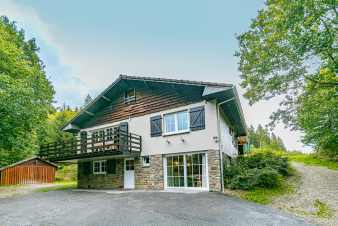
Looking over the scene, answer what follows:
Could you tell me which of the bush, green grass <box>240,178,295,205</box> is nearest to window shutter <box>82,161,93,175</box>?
the bush

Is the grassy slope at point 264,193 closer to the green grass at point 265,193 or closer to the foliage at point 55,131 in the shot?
the green grass at point 265,193

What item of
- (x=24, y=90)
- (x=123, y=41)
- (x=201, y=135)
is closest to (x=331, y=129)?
(x=201, y=135)

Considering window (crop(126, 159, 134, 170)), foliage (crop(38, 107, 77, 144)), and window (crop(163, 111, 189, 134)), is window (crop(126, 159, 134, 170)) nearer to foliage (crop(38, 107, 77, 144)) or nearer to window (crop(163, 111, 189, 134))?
window (crop(163, 111, 189, 134))

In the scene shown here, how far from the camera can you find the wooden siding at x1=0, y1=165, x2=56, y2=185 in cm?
2323

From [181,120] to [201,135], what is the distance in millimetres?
1569

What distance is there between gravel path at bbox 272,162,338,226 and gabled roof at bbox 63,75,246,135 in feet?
17.0

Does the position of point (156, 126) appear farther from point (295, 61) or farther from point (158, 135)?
point (295, 61)

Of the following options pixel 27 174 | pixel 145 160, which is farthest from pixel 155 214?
pixel 27 174

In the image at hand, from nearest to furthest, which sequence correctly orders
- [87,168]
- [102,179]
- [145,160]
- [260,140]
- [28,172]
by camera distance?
[145,160] → [102,179] → [87,168] → [28,172] → [260,140]

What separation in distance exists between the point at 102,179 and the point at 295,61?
44.5ft

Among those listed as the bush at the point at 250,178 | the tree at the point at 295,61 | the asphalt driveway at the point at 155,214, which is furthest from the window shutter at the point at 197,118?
the tree at the point at 295,61

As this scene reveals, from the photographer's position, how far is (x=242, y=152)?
70.0 ft

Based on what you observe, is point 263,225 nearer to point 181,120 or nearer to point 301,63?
point 181,120

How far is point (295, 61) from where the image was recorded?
461 inches
